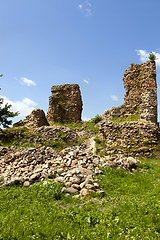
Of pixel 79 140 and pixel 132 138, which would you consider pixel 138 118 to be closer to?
pixel 132 138

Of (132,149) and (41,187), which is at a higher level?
(132,149)

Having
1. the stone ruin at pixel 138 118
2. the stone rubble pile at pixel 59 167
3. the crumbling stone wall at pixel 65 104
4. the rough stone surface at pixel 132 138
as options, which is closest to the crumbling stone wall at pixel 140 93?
the stone ruin at pixel 138 118

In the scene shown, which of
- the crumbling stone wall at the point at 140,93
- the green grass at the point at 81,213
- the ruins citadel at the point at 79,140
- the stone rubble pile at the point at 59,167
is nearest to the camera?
the green grass at the point at 81,213

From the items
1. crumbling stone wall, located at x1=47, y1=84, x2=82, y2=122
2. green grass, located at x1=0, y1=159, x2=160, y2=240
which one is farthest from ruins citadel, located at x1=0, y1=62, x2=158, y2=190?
green grass, located at x1=0, y1=159, x2=160, y2=240

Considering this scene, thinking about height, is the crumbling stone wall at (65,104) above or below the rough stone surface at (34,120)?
above

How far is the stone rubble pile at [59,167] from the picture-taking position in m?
8.53

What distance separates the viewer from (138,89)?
21672 millimetres

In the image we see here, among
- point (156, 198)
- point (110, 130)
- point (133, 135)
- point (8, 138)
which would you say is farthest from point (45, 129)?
point (156, 198)

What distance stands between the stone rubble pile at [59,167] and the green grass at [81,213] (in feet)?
2.06

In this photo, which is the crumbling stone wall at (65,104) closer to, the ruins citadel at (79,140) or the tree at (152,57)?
the ruins citadel at (79,140)

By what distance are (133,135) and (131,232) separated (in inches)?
473

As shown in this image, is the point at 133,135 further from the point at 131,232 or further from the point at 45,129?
the point at 131,232

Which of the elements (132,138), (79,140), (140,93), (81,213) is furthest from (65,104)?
(81,213)

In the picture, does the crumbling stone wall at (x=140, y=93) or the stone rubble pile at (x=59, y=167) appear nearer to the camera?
the stone rubble pile at (x=59, y=167)
